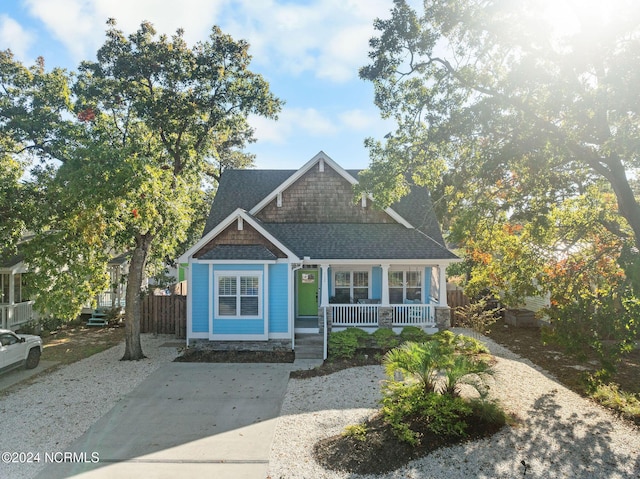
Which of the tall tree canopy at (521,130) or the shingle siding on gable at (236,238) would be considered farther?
the shingle siding on gable at (236,238)

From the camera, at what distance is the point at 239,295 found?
15.4 meters

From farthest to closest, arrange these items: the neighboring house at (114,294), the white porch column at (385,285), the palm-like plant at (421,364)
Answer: the neighboring house at (114,294), the white porch column at (385,285), the palm-like plant at (421,364)

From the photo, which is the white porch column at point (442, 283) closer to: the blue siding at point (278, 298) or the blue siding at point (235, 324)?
the blue siding at point (278, 298)

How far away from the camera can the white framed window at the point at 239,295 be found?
15.4 m

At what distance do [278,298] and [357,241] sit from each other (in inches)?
161

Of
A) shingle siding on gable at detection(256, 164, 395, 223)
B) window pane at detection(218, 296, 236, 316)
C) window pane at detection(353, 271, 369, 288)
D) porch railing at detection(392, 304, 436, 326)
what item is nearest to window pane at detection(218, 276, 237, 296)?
window pane at detection(218, 296, 236, 316)

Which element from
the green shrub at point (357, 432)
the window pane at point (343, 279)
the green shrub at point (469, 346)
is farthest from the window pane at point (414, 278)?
the green shrub at point (357, 432)

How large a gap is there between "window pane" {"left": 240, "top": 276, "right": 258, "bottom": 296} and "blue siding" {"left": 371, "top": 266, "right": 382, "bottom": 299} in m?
5.24

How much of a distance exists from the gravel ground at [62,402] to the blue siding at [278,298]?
3.82m

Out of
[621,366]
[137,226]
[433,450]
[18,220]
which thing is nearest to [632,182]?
[621,366]

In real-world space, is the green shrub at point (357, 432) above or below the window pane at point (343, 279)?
below

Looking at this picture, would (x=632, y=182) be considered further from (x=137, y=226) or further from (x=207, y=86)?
(x=137, y=226)

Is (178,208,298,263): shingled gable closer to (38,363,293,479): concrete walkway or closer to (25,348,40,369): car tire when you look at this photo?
(38,363,293,479): concrete walkway

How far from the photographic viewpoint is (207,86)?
16.1 metres
